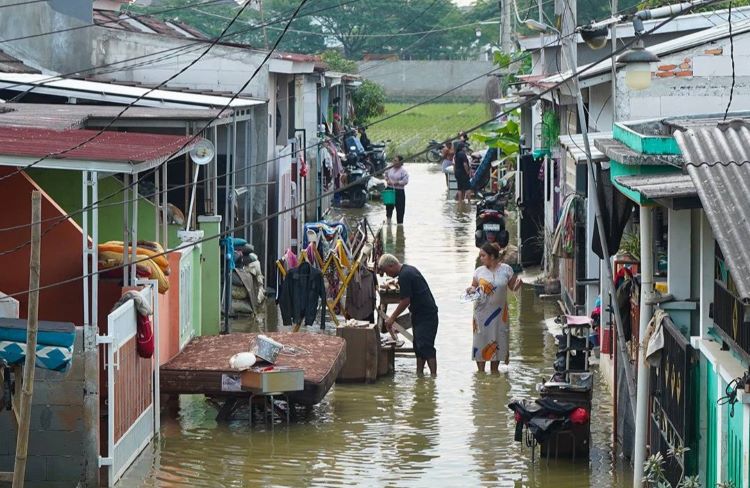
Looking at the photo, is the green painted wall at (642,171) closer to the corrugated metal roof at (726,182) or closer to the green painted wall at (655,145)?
the green painted wall at (655,145)

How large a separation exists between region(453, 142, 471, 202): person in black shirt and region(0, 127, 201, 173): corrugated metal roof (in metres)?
24.2

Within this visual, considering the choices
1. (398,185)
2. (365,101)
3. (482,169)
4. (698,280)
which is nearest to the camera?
(698,280)

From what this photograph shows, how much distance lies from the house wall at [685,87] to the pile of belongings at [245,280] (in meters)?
6.35

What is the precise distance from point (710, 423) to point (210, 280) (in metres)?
9.45

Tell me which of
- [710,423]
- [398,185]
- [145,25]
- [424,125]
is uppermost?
[424,125]

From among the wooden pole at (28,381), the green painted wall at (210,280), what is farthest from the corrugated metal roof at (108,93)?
the wooden pole at (28,381)

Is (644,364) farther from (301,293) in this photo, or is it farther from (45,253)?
(301,293)

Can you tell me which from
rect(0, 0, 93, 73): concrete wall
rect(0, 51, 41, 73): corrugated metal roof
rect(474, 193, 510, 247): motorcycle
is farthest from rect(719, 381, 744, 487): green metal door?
rect(474, 193, 510, 247): motorcycle

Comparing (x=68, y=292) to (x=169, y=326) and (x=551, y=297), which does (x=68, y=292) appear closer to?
(x=169, y=326)

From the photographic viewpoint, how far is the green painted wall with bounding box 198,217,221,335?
58.5 feet

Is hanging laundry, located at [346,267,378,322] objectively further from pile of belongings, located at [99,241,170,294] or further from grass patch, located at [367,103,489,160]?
grass patch, located at [367,103,489,160]

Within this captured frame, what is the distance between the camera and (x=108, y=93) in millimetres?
18812

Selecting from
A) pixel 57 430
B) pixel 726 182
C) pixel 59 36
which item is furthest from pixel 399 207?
pixel 726 182

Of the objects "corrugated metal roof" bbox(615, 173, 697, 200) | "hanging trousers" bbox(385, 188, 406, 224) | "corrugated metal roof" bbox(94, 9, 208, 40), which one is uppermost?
"corrugated metal roof" bbox(94, 9, 208, 40)
